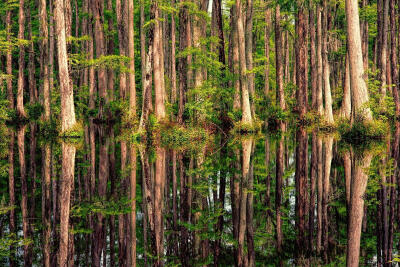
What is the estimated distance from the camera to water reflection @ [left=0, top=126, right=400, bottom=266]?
669 cm

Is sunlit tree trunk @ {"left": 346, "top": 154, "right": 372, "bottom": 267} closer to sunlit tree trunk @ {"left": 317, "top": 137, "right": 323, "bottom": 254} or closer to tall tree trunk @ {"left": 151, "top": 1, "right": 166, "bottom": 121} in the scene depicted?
sunlit tree trunk @ {"left": 317, "top": 137, "right": 323, "bottom": 254}

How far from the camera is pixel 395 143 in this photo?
16297 mm

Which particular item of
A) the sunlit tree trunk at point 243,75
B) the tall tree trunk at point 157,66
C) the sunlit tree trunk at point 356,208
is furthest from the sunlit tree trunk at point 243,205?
the tall tree trunk at point 157,66

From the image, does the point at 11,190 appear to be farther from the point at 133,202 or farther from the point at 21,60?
the point at 21,60

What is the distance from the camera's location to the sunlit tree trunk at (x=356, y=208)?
5.50 meters

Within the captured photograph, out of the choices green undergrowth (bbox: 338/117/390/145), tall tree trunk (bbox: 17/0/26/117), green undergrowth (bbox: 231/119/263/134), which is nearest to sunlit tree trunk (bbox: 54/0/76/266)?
green undergrowth (bbox: 231/119/263/134)

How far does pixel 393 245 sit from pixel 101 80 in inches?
905

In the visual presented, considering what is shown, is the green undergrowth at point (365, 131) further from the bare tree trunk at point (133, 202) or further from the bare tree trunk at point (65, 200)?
the bare tree trunk at point (65, 200)

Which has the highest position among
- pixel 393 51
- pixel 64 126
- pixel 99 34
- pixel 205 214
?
pixel 99 34

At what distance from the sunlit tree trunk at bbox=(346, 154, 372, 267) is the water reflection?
0.07 feet

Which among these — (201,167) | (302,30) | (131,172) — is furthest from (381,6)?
(131,172)

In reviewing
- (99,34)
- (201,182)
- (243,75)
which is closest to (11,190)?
(201,182)

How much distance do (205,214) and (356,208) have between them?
3281mm

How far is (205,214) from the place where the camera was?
8820 mm
